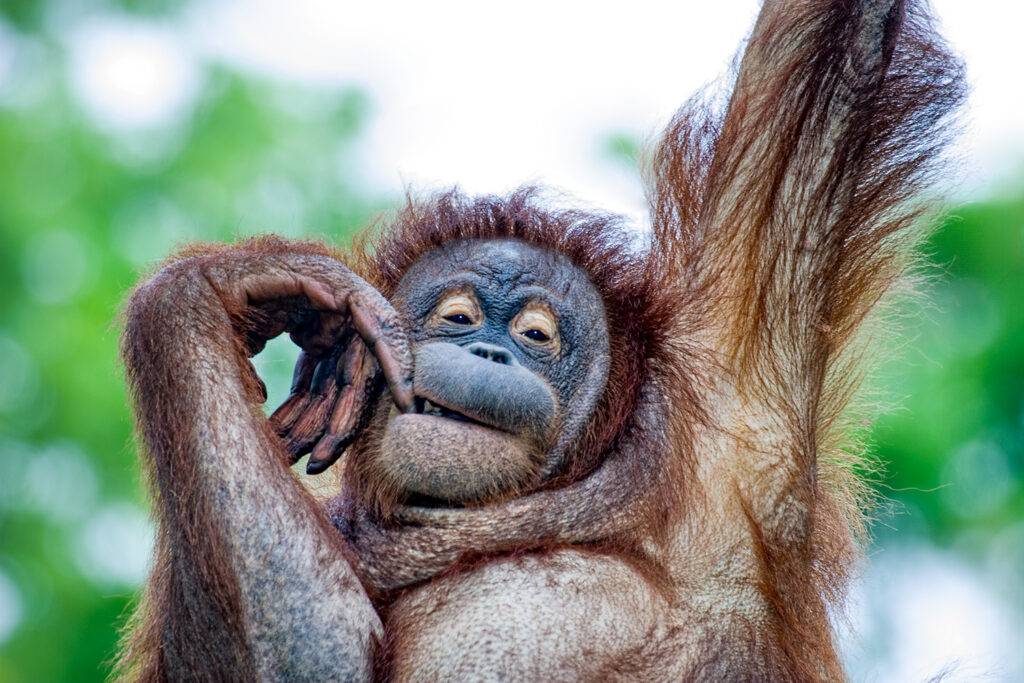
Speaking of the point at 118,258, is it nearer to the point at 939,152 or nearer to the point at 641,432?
the point at 641,432

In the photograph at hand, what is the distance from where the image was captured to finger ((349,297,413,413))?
150 inches

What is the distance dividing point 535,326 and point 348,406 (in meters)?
0.78

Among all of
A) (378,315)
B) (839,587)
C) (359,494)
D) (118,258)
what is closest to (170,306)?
(378,315)

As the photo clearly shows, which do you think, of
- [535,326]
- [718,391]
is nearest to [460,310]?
[535,326]

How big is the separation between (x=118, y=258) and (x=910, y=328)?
5.45 m

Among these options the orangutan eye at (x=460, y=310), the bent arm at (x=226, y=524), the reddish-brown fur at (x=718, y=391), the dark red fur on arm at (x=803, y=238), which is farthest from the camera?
the orangutan eye at (x=460, y=310)

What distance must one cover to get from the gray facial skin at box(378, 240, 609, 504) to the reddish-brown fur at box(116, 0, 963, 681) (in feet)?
0.25

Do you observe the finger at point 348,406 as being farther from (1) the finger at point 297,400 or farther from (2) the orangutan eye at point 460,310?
(2) the orangutan eye at point 460,310

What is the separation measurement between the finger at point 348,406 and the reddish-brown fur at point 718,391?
0.17 metres

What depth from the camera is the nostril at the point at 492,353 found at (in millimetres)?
3984

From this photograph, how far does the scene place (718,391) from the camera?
161 inches

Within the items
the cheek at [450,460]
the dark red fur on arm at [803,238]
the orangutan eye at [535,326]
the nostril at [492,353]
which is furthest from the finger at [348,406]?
the dark red fur on arm at [803,238]

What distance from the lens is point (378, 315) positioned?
12.6 feet

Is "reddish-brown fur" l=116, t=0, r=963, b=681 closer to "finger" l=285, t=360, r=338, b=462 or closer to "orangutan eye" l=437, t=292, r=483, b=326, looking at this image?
"finger" l=285, t=360, r=338, b=462
